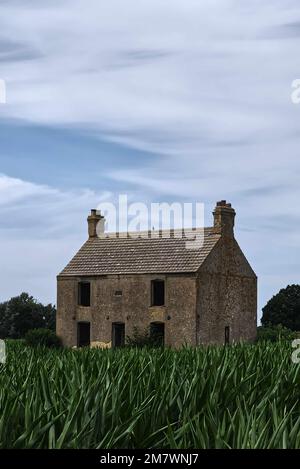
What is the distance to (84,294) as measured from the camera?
35625 mm

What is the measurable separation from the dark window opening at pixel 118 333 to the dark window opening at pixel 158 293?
5.55 feet

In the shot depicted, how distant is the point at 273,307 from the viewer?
5797 cm

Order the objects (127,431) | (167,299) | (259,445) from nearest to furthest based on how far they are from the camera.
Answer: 1. (259,445)
2. (127,431)
3. (167,299)

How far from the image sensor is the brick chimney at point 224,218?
112 feet

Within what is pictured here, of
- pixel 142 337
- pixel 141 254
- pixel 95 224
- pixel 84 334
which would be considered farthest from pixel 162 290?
pixel 95 224

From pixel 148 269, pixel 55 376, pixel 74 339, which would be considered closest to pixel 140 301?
pixel 148 269

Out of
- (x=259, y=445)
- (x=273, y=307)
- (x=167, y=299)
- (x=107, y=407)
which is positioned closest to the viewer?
(x=259, y=445)

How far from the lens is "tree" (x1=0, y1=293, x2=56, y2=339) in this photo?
56.4 metres

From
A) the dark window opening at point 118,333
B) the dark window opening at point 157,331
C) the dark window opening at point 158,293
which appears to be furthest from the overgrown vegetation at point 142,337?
the dark window opening at point 158,293

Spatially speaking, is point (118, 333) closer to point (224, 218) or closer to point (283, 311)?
point (224, 218)

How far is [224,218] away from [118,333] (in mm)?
6299

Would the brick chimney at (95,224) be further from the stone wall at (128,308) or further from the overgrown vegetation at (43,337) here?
the overgrown vegetation at (43,337)
